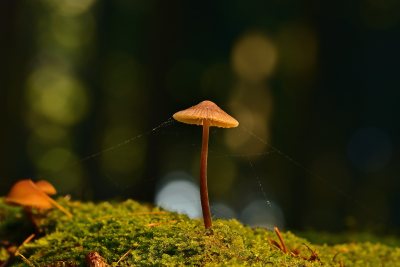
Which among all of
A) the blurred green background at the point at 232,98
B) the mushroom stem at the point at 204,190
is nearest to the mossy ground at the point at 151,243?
the mushroom stem at the point at 204,190

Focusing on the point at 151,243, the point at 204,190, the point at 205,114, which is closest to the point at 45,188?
the point at 151,243

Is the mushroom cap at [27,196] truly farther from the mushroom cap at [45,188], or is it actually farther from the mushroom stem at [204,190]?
the mushroom stem at [204,190]

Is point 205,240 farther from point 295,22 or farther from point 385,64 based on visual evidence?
point 385,64

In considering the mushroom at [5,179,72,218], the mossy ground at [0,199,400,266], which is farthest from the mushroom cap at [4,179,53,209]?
the mossy ground at [0,199,400,266]

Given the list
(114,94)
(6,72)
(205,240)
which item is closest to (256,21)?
(114,94)

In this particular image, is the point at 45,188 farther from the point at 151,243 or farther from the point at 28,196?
the point at 151,243

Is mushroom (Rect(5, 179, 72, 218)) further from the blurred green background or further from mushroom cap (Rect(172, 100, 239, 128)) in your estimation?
the blurred green background

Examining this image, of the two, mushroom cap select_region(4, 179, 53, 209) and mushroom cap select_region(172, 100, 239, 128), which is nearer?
mushroom cap select_region(172, 100, 239, 128)
